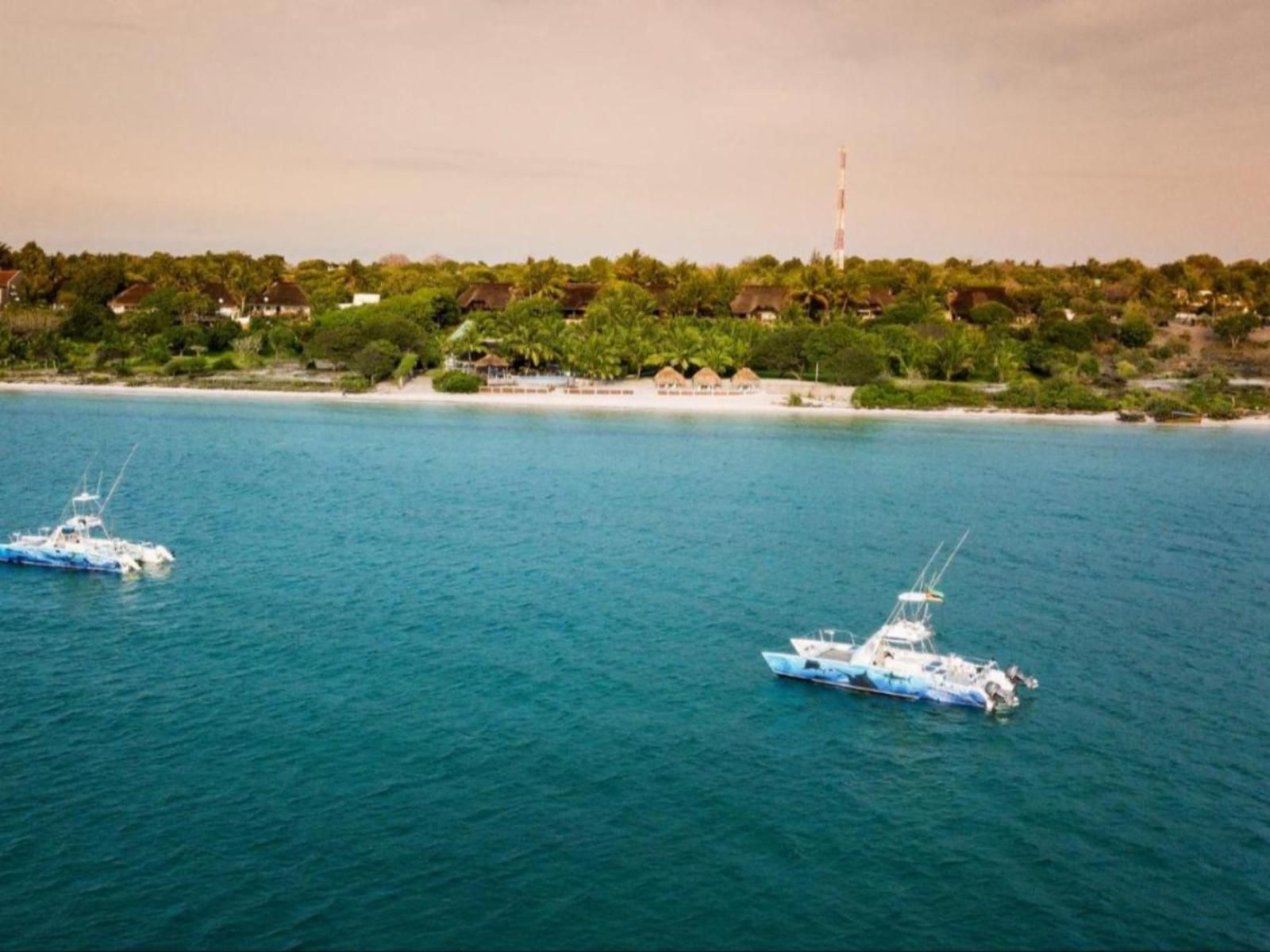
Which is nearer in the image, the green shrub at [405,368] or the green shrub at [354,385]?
the green shrub at [354,385]

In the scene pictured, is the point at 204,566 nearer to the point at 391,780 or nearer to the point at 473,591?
the point at 473,591

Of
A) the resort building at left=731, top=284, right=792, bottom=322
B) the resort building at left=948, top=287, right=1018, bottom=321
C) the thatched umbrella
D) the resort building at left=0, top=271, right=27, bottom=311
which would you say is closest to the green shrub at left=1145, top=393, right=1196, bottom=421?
the resort building at left=948, top=287, right=1018, bottom=321

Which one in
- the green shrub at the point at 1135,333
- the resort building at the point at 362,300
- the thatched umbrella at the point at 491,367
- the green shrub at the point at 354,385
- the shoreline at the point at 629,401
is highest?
the resort building at the point at 362,300

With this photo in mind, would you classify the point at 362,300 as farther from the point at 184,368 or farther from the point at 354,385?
the point at 354,385

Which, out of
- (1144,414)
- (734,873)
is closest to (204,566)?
(734,873)

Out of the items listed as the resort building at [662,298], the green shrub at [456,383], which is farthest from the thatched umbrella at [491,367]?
the resort building at [662,298]

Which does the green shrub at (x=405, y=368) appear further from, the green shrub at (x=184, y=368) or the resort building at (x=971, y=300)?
the resort building at (x=971, y=300)
